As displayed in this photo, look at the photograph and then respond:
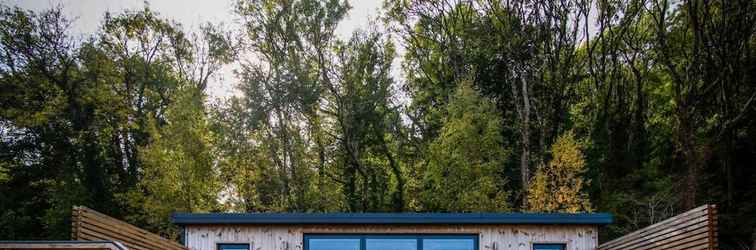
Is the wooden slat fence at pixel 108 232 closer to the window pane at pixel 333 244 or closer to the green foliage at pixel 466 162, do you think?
the window pane at pixel 333 244

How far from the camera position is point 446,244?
1253cm

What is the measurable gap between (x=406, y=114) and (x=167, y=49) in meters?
10.0

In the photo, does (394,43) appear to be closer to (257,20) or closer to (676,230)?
(257,20)

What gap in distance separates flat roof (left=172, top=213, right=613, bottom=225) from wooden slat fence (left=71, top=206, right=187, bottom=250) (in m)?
1.00

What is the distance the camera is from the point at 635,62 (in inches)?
1114

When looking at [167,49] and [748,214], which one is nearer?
[748,214]

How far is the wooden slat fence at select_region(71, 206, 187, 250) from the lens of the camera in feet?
32.0

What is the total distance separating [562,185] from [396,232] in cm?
1191

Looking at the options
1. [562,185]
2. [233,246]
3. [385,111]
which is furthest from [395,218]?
[385,111]

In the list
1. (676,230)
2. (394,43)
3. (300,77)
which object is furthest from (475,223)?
(394,43)

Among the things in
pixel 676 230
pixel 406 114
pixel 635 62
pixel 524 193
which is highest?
pixel 635 62

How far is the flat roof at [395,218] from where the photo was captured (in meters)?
12.3

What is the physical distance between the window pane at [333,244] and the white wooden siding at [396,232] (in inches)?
6.6

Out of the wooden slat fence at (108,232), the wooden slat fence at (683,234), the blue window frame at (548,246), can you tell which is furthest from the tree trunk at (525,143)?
the wooden slat fence at (108,232)
